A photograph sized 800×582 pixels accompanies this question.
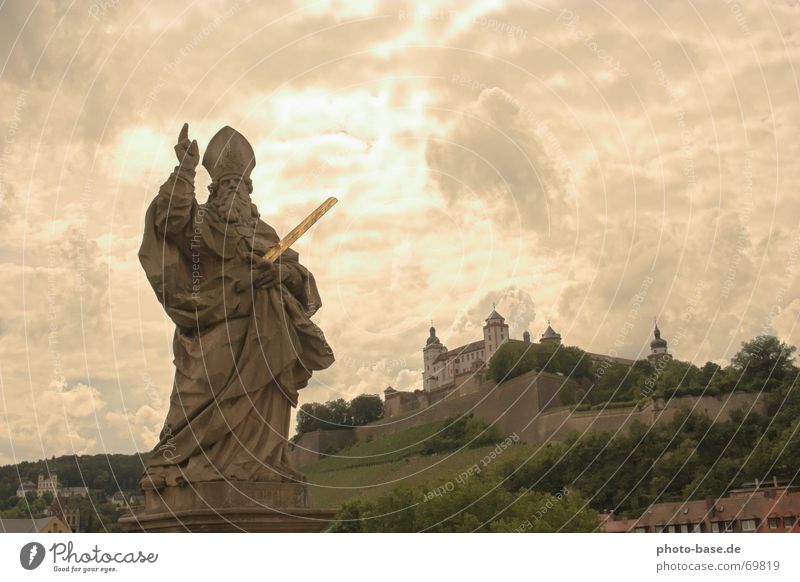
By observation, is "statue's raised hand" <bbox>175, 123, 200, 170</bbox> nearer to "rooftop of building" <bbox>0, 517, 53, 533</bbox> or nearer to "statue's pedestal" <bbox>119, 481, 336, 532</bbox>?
"statue's pedestal" <bbox>119, 481, 336, 532</bbox>

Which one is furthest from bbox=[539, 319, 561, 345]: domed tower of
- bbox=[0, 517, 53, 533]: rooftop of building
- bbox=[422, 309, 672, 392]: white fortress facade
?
bbox=[0, 517, 53, 533]: rooftop of building

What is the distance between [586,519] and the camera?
52.5 m

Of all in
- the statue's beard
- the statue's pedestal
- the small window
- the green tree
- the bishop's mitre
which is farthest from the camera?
the green tree

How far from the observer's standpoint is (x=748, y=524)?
Result: 54.9 meters

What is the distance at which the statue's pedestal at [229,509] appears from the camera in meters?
11.8

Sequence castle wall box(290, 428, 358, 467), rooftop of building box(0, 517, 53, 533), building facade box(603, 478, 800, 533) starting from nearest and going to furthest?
1. rooftop of building box(0, 517, 53, 533)
2. building facade box(603, 478, 800, 533)
3. castle wall box(290, 428, 358, 467)

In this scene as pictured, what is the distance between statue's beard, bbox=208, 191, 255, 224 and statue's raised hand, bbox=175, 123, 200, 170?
0.82 m

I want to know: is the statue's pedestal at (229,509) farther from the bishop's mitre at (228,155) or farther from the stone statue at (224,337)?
the bishop's mitre at (228,155)

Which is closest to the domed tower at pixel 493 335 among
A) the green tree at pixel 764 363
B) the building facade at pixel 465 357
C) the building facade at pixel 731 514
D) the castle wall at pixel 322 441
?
the building facade at pixel 465 357

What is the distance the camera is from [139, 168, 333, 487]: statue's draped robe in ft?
40.9

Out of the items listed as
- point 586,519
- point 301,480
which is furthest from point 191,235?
point 586,519

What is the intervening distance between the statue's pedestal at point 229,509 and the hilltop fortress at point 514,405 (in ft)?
173

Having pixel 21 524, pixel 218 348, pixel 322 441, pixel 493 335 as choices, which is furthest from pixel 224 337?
pixel 493 335
